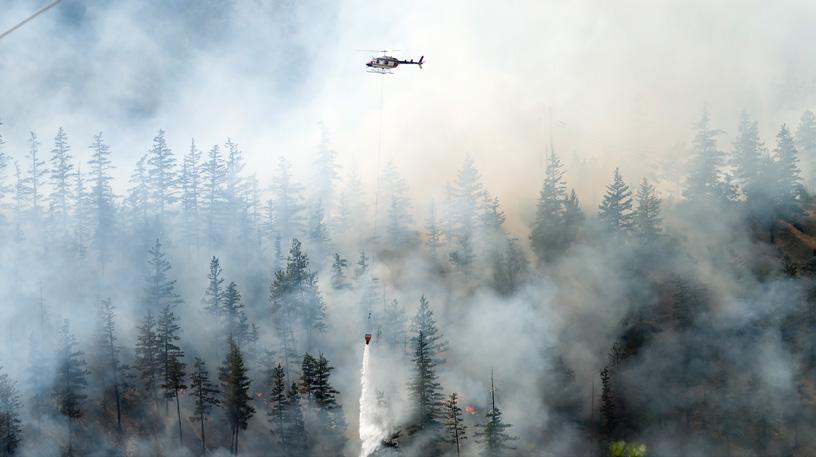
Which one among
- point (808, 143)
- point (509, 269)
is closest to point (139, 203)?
point (509, 269)

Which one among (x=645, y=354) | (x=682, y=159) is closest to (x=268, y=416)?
(x=645, y=354)

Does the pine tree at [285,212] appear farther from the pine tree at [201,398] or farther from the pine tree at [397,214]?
the pine tree at [201,398]

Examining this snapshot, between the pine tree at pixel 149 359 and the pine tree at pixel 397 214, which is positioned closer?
the pine tree at pixel 149 359

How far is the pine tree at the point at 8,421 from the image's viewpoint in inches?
2884

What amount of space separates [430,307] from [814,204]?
62205mm

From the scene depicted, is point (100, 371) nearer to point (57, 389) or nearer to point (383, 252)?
point (57, 389)

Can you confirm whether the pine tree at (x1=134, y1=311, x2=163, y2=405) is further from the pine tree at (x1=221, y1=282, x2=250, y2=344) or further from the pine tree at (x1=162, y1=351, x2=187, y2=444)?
the pine tree at (x1=221, y1=282, x2=250, y2=344)

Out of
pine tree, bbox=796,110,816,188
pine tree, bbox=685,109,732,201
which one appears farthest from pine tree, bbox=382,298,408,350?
pine tree, bbox=796,110,816,188

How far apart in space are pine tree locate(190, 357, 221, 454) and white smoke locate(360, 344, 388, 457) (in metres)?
18.0

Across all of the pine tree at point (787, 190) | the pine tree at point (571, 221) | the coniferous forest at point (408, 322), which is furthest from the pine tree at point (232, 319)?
the pine tree at point (787, 190)

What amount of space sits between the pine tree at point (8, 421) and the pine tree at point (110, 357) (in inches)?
408

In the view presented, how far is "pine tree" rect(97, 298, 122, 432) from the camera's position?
275ft

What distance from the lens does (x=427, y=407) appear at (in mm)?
83125

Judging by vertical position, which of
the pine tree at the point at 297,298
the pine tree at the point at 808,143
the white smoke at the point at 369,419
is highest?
the pine tree at the point at 808,143
